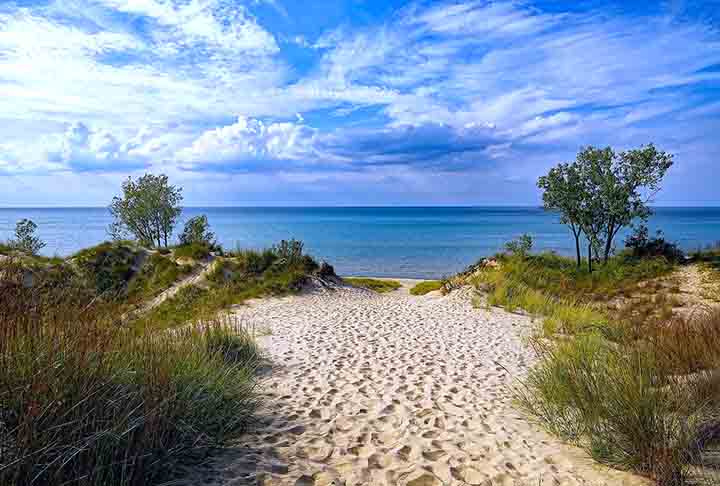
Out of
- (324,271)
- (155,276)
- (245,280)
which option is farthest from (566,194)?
(155,276)

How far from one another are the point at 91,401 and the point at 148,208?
83.7 feet

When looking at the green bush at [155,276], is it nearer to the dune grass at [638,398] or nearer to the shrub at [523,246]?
the dune grass at [638,398]

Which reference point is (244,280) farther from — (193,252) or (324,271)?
(324,271)

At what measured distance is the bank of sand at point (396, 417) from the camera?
13.3 feet

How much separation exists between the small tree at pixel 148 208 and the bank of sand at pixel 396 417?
60.2ft

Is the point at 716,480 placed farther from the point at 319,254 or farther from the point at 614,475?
the point at 319,254

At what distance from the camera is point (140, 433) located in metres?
3.39

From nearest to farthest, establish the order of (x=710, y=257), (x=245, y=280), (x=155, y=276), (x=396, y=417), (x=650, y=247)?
(x=396, y=417) → (x=245, y=280) → (x=155, y=276) → (x=710, y=257) → (x=650, y=247)

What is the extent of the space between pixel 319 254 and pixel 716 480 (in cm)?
5113

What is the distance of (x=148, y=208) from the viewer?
26.2 m

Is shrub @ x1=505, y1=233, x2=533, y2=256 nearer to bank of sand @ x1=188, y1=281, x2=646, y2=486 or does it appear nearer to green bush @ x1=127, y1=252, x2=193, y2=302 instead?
bank of sand @ x1=188, y1=281, x2=646, y2=486

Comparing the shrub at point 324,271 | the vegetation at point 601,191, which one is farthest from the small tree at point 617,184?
the shrub at point 324,271

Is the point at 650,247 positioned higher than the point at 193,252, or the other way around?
the point at 650,247

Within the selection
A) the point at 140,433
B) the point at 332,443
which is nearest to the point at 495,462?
the point at 332,443
